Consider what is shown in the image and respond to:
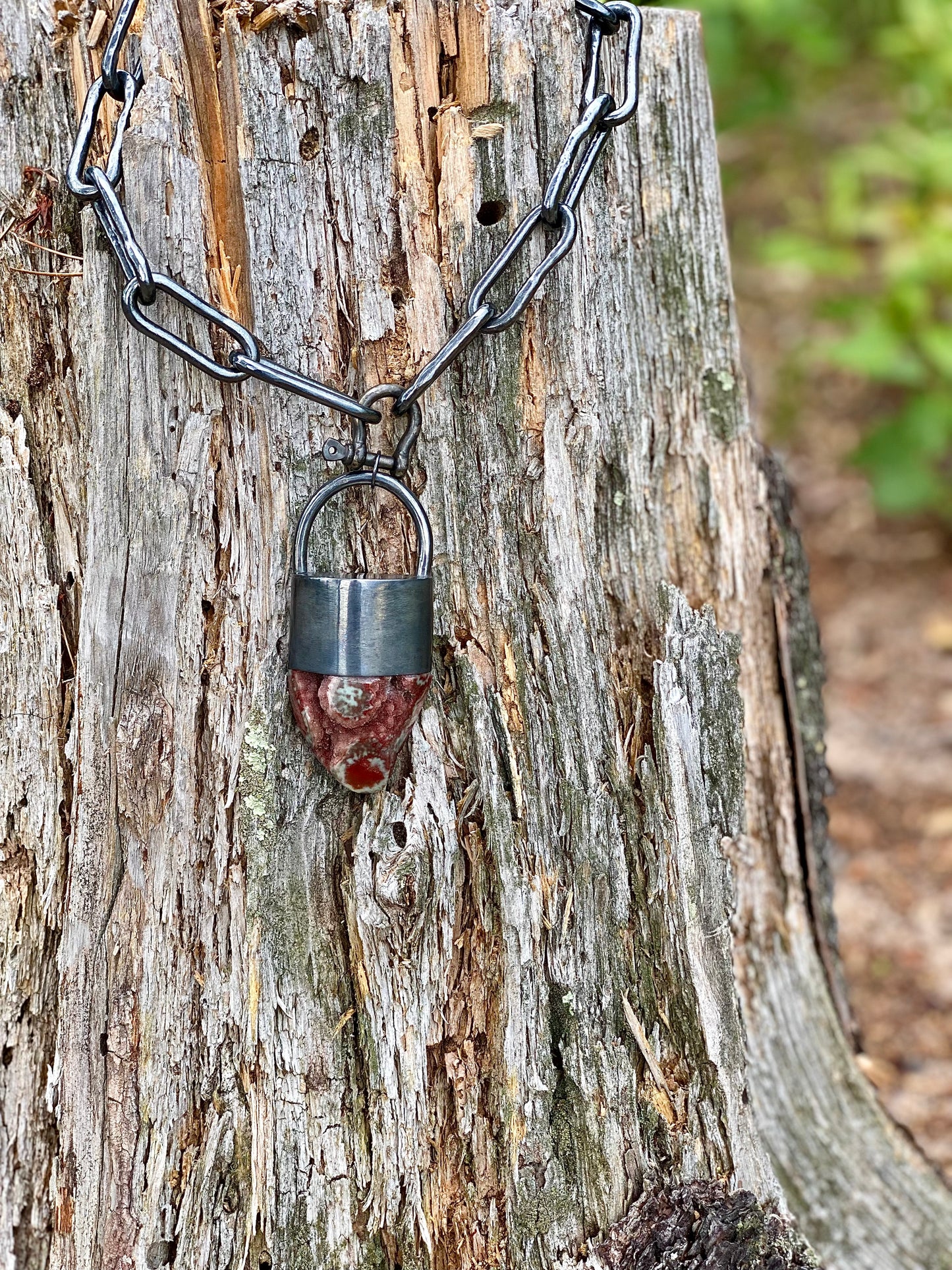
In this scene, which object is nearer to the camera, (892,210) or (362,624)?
(362,624)

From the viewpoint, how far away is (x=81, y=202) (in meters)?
1.50

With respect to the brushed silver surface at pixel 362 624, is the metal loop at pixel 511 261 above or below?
above

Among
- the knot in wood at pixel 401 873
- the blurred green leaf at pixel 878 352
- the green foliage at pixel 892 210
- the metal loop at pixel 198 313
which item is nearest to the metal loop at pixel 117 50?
the metal loop at pixel 198 313

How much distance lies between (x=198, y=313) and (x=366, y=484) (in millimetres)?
292

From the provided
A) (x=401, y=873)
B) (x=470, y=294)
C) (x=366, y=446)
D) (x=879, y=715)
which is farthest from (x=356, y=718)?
(x=879, y=715)

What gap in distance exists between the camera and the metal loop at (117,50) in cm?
138

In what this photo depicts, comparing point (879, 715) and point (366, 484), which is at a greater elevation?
point (879, 715)

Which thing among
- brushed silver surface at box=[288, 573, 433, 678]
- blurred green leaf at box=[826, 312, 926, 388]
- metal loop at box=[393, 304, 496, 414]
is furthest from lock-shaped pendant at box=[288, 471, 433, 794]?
blurred green leaf at box=[826, 312, 926, 388]

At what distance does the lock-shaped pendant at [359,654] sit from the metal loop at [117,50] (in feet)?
1.75

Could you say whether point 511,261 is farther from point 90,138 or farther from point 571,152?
point 90,138

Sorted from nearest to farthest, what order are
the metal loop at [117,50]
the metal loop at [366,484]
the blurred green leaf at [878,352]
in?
1. the metal loop at [117,50]
2. the metal loop at [366,484]
3. the blurred green leaf at [878,352]

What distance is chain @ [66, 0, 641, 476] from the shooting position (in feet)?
4.57

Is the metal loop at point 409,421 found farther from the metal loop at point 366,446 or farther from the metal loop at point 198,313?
the metal loop at point 198,313

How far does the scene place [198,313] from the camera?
4.66 feet
